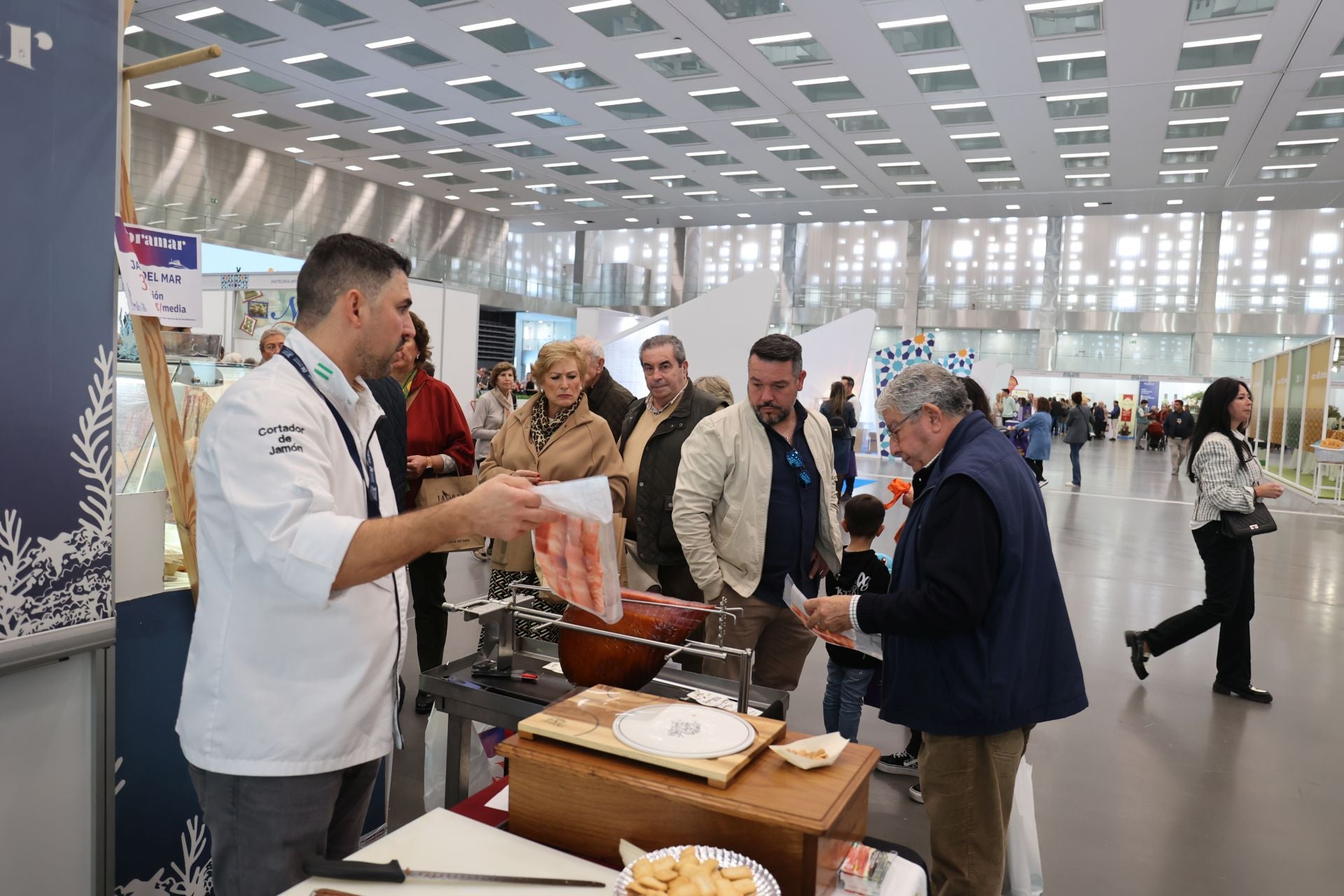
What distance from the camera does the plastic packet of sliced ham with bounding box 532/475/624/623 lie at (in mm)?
1341

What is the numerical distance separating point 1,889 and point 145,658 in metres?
0.54

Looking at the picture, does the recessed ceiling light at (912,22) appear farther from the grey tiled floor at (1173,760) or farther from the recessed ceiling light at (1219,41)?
the grey tiled floor at (1173,760)

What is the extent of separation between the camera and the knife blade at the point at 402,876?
1121 millimetres

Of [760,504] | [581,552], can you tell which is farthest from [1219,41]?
[581,552]

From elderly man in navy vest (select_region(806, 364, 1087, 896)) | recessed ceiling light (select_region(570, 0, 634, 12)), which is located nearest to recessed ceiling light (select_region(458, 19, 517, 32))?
recessed ceiling light (select_region(570, 0, 634, 12))

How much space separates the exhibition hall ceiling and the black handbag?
824 cm

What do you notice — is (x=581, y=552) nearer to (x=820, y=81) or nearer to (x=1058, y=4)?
(x=1058, y=4)

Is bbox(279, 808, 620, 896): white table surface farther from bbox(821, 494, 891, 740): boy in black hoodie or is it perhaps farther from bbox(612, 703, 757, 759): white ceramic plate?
bbox(821, 494, 891, 740): boy in black hoodie

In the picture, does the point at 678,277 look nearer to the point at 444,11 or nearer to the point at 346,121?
the point at 346,121

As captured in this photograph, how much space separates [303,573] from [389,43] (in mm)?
13258

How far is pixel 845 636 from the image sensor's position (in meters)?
2.08

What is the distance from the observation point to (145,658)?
2160 millimetres

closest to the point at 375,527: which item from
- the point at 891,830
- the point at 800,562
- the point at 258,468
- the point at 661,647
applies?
the point at 258,468

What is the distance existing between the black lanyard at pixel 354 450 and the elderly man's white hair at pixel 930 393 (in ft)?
3.91
